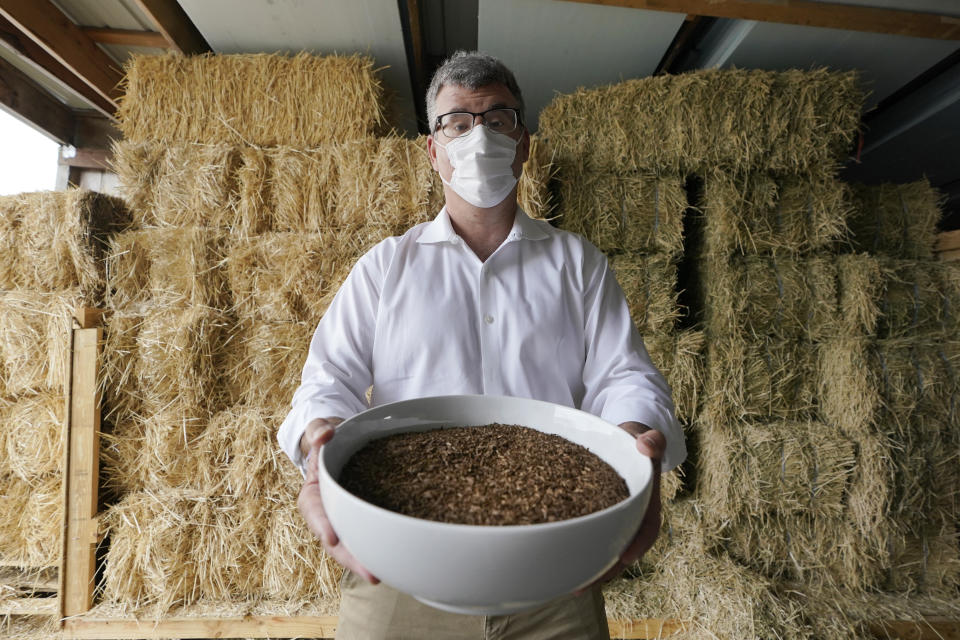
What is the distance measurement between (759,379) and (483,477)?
6.23 feet

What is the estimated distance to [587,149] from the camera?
225 cm

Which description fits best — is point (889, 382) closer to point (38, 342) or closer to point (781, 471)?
point (781, 471)

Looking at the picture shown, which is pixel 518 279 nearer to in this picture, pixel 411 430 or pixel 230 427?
pixel 411 430

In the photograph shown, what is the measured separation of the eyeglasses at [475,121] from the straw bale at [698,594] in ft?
5.98

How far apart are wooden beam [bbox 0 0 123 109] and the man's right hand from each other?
2.41 metres

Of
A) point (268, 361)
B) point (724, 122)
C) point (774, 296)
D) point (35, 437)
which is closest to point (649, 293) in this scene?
point (774, 296)

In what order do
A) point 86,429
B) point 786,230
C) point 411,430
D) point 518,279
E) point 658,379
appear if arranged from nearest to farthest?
point 411,430
point 658,379
point 518,279
point 86,429
point 786,230

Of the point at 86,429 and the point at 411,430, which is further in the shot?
the point at 86,429

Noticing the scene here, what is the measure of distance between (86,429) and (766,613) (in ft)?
9.13

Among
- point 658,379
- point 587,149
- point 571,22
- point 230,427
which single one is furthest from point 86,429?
point 571,22

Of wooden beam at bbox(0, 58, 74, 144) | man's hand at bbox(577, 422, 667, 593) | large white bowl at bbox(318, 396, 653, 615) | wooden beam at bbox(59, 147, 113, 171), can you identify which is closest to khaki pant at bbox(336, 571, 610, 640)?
man's hand at bbox(577, 422, 667, 593)

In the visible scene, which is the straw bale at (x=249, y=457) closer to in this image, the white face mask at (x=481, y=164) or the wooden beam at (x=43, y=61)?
the white face mask at (x=481, y=164)

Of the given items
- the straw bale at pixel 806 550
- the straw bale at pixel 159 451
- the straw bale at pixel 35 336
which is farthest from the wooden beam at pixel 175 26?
the straw bale at pixel 806 550

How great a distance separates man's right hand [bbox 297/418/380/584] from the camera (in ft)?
2.25
